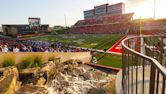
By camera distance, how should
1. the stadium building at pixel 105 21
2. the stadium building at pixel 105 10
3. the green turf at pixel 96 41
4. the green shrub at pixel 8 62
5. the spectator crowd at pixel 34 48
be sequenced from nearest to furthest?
the green shrub at pixel 8 62, the spectator crowd at pixel 34 48, the green turf at pixel 96 41, the stadium building at pixel 105 21, the stadium building at pixel 105 10

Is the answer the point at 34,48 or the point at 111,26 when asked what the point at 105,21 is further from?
the point at 34,48

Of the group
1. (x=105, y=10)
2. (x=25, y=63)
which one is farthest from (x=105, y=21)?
(x=25, y=63)

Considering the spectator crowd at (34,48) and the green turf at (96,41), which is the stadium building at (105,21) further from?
the spectator crowd at (34,48)

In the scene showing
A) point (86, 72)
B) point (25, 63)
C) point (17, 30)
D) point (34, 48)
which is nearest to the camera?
point (25, 63)

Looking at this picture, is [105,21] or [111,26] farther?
[105,21]

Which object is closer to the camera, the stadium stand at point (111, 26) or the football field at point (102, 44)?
the football field at point (102, 44)

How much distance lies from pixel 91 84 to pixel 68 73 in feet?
9.25

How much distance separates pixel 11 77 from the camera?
7.80m

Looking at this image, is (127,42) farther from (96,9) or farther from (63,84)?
(96,9)

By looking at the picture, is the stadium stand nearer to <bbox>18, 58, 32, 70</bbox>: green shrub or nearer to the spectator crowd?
the spectator crowd

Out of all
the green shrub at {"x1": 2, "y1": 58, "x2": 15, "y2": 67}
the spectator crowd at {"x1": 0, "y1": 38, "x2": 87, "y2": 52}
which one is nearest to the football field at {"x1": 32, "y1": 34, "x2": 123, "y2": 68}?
the spectator crowd at {"x1": 0, "y1": 38, "x2": 87, "y2": 52}

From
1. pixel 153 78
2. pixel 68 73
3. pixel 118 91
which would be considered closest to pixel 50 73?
pixel 68 73

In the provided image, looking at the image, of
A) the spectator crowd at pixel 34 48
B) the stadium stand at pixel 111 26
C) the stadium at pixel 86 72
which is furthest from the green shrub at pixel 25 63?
the stadium stand at pixel 111 26

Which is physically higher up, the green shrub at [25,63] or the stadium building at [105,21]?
the stadium building at [105,21]
